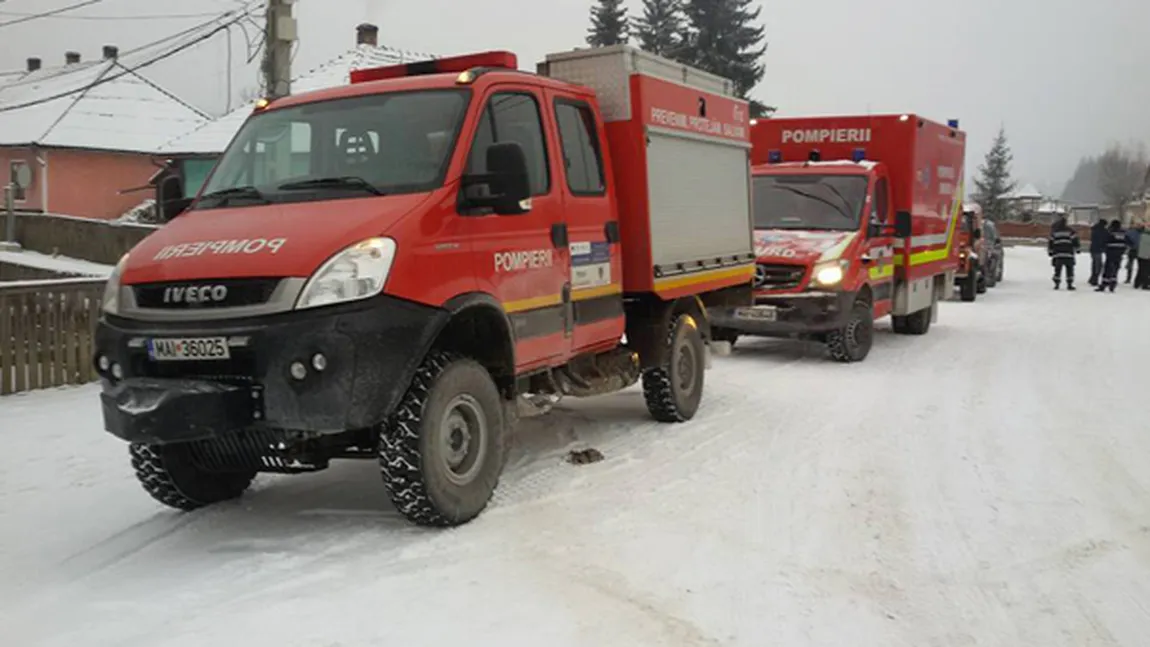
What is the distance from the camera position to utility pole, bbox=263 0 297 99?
12.6 m

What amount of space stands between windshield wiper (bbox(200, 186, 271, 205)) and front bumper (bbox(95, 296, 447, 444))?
103 centimetres

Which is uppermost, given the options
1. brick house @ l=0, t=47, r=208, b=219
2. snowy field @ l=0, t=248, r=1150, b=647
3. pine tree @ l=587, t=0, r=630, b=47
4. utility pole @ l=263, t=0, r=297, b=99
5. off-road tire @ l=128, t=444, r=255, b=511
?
pine tree @ l=587, t=0, r=630, b=47

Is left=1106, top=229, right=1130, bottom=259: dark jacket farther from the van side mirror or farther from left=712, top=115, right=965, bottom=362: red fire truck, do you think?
the van side mirror

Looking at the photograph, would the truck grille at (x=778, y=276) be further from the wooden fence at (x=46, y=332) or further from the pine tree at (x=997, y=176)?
the pine tree at (x=997, y=176)

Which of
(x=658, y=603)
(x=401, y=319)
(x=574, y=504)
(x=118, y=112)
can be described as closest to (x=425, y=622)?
(x=658, y=603)

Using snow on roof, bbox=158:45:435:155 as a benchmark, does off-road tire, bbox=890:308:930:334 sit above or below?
below

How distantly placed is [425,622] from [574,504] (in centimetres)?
183

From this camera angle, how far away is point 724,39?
42.0 metres

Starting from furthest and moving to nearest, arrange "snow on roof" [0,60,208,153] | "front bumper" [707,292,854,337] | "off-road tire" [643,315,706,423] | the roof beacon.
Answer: "snow on roof" [0,60,208,153] < "front bumper" [707,292,854,337] < "off-road tire" [643,315,706,423] < the roof beacon

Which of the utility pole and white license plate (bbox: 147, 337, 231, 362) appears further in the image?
the utility pole

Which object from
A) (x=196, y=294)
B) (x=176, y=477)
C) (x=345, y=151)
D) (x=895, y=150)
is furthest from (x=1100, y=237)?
(x=196, y=294)

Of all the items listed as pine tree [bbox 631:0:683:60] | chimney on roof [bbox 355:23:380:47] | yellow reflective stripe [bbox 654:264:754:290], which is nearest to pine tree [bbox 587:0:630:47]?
pine tree [bbox 631:0:683:60]

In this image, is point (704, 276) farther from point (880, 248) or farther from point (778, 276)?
point (880, 248)

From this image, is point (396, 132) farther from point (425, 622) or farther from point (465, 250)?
point (425, 622)
